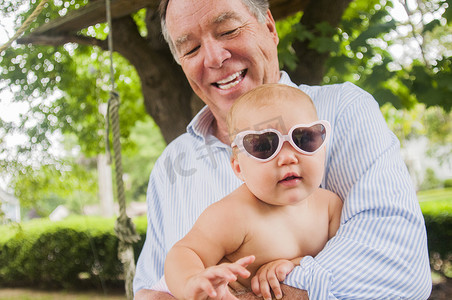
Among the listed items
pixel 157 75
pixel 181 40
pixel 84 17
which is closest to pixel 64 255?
pixel 157 75

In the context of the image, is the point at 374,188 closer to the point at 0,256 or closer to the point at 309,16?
the point at 309,16

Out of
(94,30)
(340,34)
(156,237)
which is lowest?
(156,237)

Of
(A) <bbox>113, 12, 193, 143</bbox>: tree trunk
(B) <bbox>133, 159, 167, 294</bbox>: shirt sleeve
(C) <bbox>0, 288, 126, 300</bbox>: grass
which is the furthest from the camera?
(C) <bbox>0, 288, 126, 300</bbox>: grass

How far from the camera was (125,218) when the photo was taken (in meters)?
1.57

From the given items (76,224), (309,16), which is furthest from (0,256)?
(309,16)

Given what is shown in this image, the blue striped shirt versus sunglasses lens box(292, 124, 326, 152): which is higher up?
sunglasses lens box(292, 124, 326, 152)

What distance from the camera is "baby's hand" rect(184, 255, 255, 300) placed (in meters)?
0.72

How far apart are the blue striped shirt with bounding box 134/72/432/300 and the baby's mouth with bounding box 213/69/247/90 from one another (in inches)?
7.8

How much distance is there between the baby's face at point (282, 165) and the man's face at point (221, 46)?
381 mm

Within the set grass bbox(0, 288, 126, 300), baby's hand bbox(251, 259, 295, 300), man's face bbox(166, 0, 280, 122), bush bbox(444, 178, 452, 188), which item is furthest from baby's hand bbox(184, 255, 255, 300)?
bush bbox(444, 178, 452, 188)

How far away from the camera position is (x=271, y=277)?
3.08ft

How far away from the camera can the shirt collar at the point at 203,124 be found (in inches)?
59.7

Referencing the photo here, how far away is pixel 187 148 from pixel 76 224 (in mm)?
5312

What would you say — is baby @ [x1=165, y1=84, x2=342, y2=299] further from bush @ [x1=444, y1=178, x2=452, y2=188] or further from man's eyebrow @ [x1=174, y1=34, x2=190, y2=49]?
bush @ [x1=444, y1=178, x2=452, y2=188]
